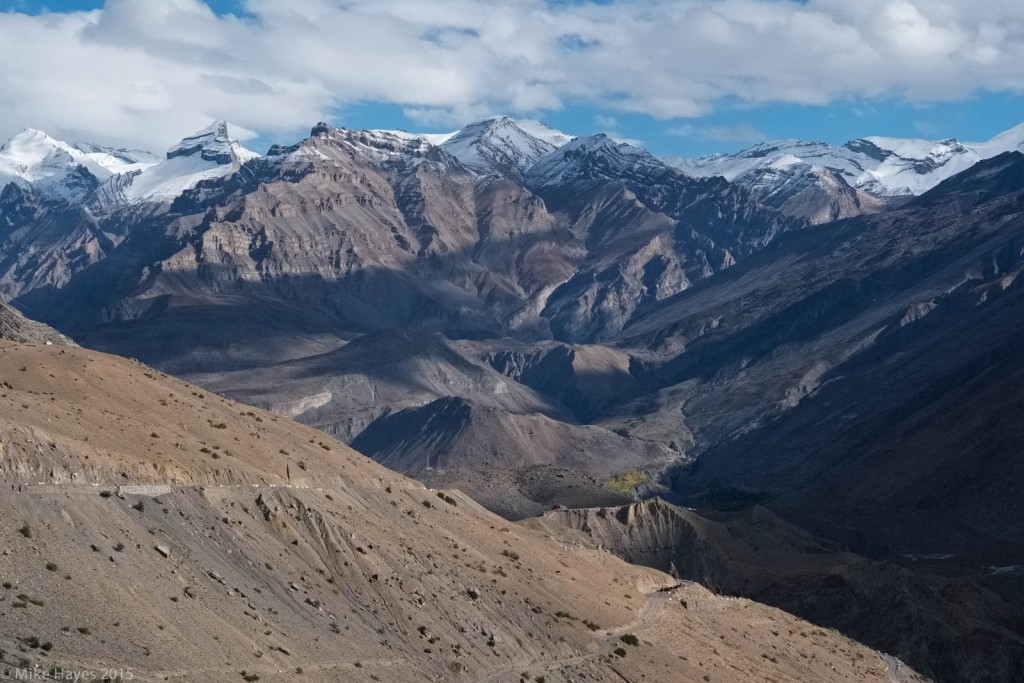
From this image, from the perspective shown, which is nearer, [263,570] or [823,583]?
[263,570]

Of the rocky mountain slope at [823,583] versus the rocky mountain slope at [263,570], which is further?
the rocky mountain slope at [823,583]

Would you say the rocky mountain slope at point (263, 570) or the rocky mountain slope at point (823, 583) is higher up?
the rocky mountain slope at point (263, 570)

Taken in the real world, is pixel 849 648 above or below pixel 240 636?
below

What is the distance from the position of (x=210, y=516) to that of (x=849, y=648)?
57.3 metres

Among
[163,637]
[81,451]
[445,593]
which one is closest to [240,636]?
[163,637]

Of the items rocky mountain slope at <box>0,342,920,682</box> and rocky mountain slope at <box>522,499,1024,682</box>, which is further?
rocky mountain slope at <box>522,499,1024,682</box>

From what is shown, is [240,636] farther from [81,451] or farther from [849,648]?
[849,648]

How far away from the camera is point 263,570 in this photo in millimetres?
66875

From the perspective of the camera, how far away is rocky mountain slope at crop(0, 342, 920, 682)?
55875 millimetres

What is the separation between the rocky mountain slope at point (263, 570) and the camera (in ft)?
183

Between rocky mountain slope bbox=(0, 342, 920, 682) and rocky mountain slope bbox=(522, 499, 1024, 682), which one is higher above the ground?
rocky mountain slope bbox=(0, 342, 920, 682)

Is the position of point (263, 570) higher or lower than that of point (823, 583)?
higher

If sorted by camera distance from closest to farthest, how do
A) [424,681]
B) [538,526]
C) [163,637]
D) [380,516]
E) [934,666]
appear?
[163,637] < [424,681] < [380,516] < [934,666] < [538,526]

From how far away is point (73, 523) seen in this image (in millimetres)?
60812
